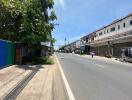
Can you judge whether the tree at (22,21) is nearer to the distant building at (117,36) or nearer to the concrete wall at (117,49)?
the distant building at (117,36)

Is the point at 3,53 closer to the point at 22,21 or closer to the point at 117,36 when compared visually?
the point at 22,21

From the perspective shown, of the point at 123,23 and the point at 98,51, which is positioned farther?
the point at 98,51

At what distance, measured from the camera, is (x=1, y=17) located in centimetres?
2780

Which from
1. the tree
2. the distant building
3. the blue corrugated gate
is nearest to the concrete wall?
the distant building

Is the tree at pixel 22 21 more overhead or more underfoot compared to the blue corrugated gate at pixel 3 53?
more overhead

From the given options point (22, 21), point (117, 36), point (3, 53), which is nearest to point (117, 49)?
point (117, 36)

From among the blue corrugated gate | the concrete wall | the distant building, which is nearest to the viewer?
the blue corrugated gate

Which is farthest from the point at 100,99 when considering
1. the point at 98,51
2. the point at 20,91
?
the point at 98,51

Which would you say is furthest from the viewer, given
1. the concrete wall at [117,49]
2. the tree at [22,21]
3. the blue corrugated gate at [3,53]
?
the concrete wall at [117,49]

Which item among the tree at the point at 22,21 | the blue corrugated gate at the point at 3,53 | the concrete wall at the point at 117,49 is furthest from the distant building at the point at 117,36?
the blue corrugated gate at the point at 3,53

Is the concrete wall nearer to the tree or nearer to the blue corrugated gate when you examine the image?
the tree

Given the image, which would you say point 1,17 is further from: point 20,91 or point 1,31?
point 20,91

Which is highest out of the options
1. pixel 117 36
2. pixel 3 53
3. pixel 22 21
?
pixel 117 36

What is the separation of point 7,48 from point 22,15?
182 inches
